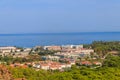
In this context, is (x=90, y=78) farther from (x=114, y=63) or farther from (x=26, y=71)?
(x=114, y=63)

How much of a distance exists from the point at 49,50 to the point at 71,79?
37735 mm

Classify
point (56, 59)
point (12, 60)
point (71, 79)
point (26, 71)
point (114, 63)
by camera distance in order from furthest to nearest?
point (56, 59) → point (12, 60) → point (114, 63) → point (26, 71) → point (71, 79)

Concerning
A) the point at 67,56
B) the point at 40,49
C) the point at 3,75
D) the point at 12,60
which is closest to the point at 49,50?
the point at 40,49

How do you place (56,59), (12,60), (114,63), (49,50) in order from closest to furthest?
(114,63), (12,60), (56,59), (49,50)

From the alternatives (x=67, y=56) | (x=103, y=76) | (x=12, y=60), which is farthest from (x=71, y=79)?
(x=67, y=56)

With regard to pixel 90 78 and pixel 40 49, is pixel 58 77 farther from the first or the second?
pixel 40 49

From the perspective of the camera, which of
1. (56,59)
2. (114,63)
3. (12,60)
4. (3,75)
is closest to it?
(3,75)

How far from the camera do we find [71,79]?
1228 cm

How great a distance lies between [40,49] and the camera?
5097 cm

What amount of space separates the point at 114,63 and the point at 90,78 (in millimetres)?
6865

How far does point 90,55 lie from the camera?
4188 centimetres

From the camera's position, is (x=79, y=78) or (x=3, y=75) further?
(x=79, y=78)

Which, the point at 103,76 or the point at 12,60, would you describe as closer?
the point at 103,76

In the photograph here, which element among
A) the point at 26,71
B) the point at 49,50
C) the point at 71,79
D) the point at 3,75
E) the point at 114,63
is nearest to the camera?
the point at 3,75
